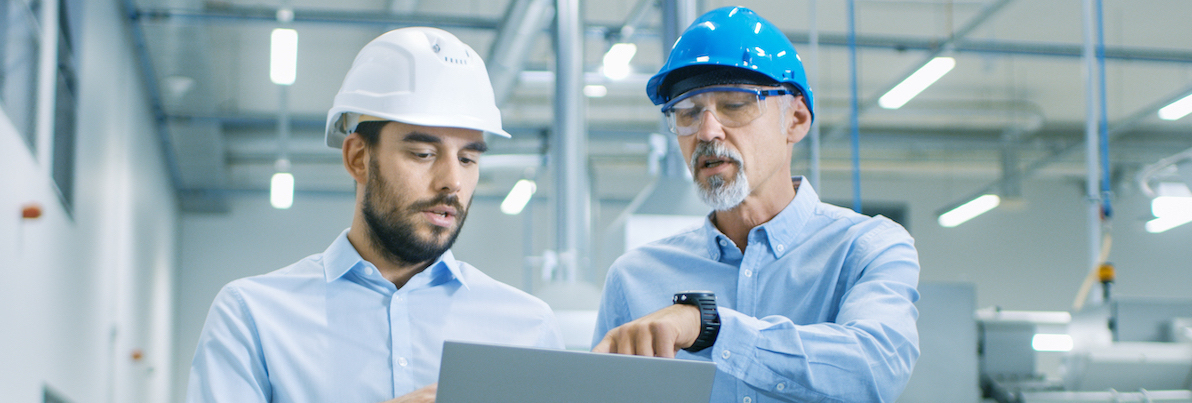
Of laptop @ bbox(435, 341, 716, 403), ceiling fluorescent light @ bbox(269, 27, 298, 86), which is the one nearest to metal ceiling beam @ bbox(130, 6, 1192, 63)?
ceiling fluorescent light @ bbox(269, 27, 298, 86)

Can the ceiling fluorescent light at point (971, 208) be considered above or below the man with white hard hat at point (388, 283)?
above

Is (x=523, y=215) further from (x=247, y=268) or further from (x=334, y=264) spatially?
(x=334, y=264)

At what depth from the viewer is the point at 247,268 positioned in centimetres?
1298

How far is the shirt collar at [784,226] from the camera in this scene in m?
1.61

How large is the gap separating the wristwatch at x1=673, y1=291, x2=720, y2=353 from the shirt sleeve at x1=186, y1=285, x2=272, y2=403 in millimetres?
623

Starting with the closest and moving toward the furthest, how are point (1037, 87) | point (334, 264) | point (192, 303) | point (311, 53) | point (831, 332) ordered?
point (831, 332) < point (334, 264) < point (311, 53) < point (1037, 87) < point (192, 303)

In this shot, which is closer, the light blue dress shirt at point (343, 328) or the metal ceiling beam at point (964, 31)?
the light blue dress shirt at point (343, 328)

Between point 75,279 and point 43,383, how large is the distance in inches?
46.1

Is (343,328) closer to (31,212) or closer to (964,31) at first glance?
(31,212)

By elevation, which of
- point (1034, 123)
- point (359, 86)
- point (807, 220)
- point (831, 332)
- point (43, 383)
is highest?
point (1034, 123)

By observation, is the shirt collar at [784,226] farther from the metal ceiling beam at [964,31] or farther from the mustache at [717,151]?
the metal ceiling beam at [964,31]

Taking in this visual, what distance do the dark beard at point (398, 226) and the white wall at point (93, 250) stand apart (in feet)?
8.89

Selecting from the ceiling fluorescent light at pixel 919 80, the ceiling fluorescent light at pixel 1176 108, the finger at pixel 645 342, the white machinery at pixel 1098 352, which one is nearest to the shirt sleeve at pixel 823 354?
the finger at pixel 645 342

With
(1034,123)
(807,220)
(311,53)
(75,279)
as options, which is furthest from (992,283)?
(807,220)
